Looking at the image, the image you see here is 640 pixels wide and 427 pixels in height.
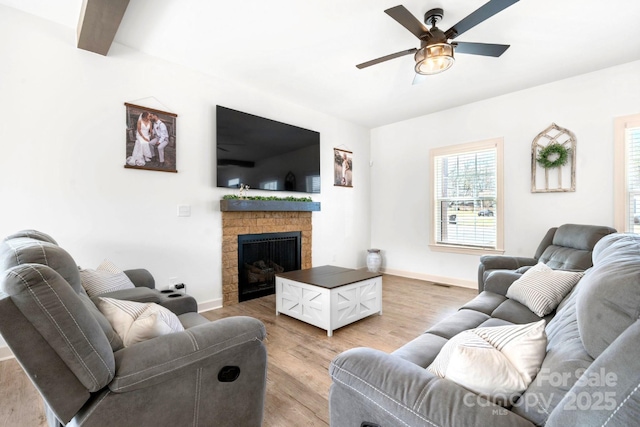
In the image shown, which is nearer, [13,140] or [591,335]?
[591,335]

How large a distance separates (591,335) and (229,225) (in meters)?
3.35

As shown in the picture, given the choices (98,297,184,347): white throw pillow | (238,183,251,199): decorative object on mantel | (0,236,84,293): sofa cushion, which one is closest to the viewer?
(0,236,84,293): sofa cushion

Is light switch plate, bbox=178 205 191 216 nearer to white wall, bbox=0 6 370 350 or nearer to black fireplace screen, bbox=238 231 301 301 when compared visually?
white wall, bbox=0 6 370 350

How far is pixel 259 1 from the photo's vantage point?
221 cm

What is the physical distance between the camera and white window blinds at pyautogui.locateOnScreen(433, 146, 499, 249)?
425 centimetres

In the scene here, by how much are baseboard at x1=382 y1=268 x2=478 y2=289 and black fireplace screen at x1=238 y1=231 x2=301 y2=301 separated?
6.45 ft

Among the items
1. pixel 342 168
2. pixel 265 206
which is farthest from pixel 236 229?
pixel 342 168

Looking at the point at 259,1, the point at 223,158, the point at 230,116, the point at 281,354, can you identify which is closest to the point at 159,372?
the point at 281,354

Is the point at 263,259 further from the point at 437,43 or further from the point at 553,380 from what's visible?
the point at 553,380

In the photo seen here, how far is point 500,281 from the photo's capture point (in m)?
2.39

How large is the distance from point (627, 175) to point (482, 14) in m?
2.80

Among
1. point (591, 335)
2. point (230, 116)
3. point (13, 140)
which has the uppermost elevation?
point (230, 116)

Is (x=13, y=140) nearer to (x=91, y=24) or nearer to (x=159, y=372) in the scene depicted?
(x=91, y=24)

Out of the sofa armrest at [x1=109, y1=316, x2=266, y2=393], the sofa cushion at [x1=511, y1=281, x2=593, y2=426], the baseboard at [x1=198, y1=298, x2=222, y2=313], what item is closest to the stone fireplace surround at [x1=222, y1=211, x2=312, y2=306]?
the baseboard at [x1=198, y1=298, x2=222, y2=313]
